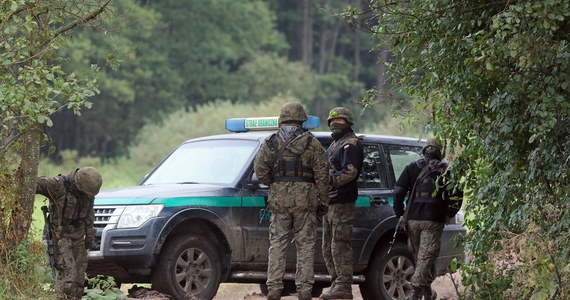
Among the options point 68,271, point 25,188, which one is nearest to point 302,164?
point 68,271

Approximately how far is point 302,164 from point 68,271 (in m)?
2.29

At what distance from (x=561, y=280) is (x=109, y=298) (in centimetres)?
390

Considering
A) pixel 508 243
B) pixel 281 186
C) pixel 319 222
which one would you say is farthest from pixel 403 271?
pixel 508 243

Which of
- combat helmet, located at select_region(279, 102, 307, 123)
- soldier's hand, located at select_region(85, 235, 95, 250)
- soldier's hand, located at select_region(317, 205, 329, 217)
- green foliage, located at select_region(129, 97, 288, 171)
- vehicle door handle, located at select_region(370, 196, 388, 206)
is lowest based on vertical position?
soldier's hand, located at select_region(85, 235, 95, 250)

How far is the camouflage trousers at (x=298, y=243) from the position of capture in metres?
9.41

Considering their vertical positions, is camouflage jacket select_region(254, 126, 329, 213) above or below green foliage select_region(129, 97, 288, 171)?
below

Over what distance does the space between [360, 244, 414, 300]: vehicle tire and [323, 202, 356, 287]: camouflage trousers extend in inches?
28.4

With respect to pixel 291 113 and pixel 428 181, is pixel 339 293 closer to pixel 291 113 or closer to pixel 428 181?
pixel 428 181

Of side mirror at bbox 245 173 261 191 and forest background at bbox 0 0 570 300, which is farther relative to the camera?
side mirror at bbox 245 173 261 191

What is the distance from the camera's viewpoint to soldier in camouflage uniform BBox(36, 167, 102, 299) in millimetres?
8938

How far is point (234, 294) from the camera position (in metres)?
13.4

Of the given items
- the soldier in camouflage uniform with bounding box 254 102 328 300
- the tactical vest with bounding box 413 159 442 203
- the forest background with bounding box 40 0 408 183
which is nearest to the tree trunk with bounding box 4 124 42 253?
the soldier in camouflage uniform with bounding box 254 102 328 300

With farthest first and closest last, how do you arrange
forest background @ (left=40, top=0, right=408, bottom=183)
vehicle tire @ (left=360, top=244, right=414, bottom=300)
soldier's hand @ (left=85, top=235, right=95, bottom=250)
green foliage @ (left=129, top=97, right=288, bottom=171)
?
1. forest background @ (left=40, top=0, right=408, bottom=183)
2. green foliage @ (left=129, top=97, right=288, bottom=171)
3. vehicle tire @ (left=360, top=244, right=414, bottom=300)
4. soldier's hand @ (left=85, top=235, right=95, bottom=250)

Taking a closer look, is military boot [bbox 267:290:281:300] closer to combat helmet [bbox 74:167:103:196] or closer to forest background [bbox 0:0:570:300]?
forest background [bbox 0:0:570:300]
